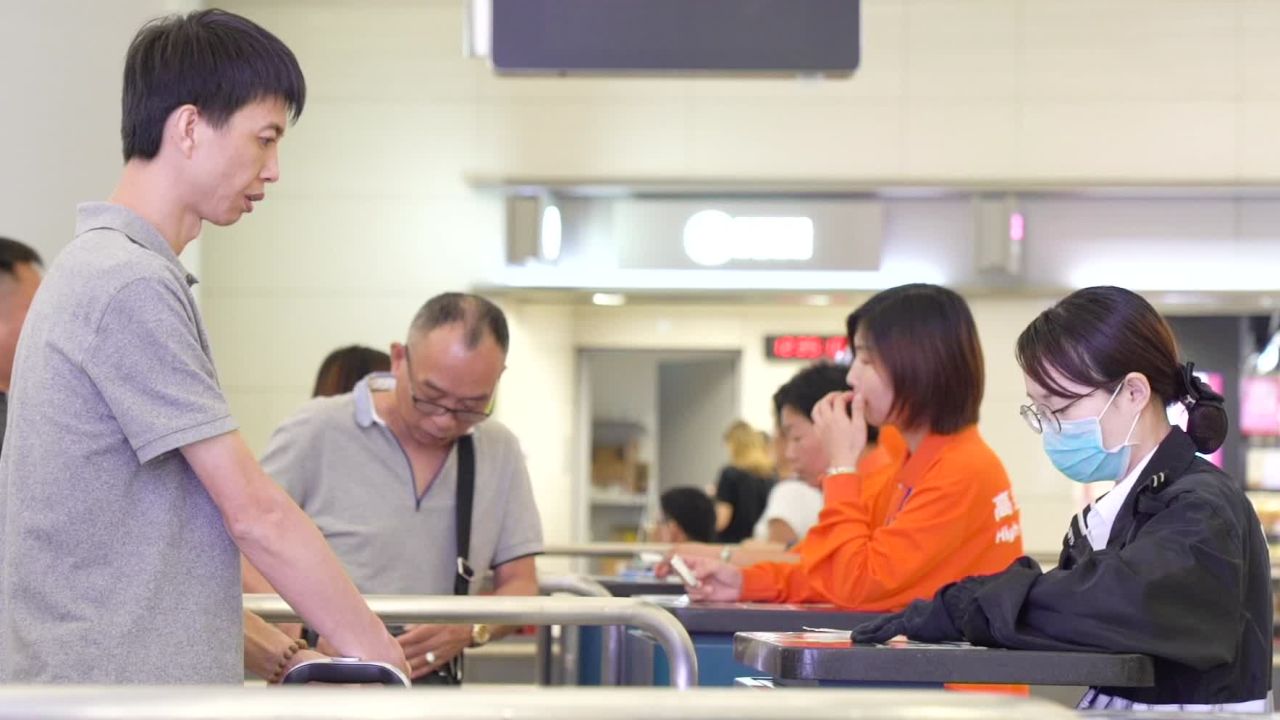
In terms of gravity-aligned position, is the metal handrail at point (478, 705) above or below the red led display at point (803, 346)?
below

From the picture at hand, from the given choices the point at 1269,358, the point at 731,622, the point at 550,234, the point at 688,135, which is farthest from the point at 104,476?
the point at 1269,358

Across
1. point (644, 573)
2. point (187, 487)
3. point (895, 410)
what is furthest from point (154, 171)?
point (644, 573)

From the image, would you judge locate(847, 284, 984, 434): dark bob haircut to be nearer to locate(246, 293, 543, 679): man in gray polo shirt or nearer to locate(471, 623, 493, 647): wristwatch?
locate(246, 293, 543, 679): man in gray polo shirt

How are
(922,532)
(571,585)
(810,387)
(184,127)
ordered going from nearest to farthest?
(184,127) → (922,532) → (571,585) → (810,387)

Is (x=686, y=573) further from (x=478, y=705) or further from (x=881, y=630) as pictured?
(x=478, y=705)

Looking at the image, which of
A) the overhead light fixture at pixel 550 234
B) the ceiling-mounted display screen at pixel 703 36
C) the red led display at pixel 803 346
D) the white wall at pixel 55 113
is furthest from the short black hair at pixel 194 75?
the red led display at pixel 803 346

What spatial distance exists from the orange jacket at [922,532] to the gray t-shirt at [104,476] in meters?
1.72

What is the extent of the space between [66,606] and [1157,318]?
66.5 inches

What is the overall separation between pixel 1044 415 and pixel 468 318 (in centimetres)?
A: 147

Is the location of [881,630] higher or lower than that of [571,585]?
higher

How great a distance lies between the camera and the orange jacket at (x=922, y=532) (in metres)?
3.31

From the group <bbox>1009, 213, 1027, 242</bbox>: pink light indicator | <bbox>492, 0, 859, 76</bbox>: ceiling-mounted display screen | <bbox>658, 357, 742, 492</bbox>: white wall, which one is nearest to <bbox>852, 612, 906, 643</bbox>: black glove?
<bbox>492, 0, 859, 76</bbox>: ceiling-mounted display screen

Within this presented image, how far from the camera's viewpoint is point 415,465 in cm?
369

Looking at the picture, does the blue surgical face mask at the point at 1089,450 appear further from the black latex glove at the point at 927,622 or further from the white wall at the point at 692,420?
the white wall at the point at 692,420
